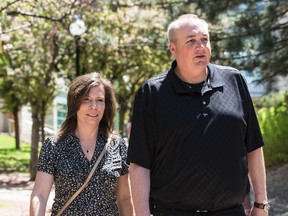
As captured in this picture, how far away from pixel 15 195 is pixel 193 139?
9.84 m

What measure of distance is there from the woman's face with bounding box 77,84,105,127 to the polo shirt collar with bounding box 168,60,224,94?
621 millimetres

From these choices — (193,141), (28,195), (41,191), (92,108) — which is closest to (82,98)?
(92,108)

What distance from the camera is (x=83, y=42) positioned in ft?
51.0

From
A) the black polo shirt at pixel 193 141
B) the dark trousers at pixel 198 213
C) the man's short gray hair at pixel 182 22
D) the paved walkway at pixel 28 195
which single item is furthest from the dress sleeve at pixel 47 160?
A: the paved walkway at pixel 28 195

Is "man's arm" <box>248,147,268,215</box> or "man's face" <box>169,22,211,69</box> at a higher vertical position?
"man's face" <box>169,22,211,69</box>

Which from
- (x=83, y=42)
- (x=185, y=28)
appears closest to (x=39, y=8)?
(x=83, y=42)

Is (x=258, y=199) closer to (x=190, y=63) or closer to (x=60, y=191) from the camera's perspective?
(x=190, y=63)

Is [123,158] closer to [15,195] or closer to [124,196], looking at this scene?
[124,196]

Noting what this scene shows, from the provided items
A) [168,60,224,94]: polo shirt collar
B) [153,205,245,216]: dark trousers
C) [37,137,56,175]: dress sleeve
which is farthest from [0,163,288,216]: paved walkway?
[168,60,224,94]: polo shirt collar

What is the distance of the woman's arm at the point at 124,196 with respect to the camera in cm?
362

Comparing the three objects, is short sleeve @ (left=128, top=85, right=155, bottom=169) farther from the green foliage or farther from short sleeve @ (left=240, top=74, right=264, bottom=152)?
the green foliage

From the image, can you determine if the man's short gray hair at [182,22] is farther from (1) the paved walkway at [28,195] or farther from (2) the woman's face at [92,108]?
(1) the paved walkway at [28,195]

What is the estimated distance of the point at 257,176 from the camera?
321 centimetres

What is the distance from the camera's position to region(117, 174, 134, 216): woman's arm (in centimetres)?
362
